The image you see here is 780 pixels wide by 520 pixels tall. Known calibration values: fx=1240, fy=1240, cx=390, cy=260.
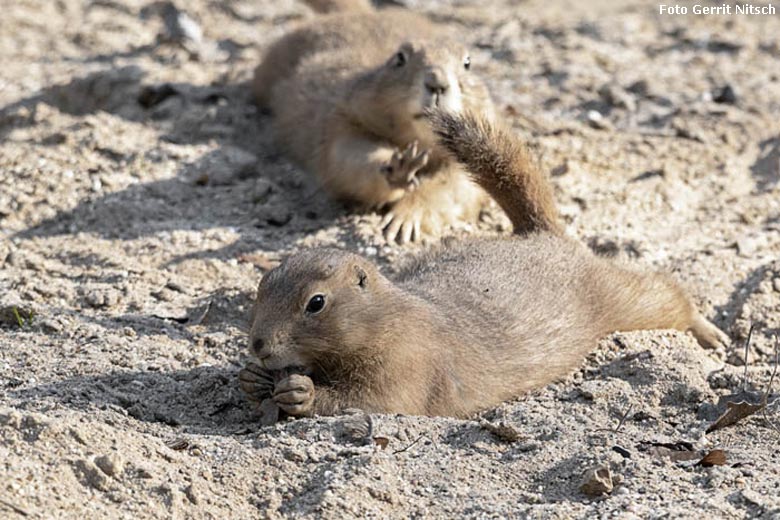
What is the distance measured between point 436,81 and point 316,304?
2.51 m

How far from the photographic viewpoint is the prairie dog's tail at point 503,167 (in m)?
5.77

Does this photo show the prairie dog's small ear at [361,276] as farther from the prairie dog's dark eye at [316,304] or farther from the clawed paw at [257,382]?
the clawed paw at [257,382]

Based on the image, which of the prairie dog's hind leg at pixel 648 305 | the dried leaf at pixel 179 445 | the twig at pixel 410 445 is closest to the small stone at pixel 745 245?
the prairie dog's hind leg at pixel 648 305

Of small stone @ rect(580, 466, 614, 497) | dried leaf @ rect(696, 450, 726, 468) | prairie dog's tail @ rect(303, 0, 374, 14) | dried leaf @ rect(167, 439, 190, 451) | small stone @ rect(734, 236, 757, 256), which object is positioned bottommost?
dried leaf @ rect(167, 439, 190, 451)

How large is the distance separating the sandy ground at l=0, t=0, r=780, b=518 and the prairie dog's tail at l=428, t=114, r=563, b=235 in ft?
2.58

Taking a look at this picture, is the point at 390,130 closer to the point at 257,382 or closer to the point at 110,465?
the point at 257,382

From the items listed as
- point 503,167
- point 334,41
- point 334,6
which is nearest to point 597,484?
point 503,167

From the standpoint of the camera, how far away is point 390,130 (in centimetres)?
738

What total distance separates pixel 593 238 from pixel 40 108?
3714mm

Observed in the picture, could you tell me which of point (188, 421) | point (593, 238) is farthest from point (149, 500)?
point (593, 238)

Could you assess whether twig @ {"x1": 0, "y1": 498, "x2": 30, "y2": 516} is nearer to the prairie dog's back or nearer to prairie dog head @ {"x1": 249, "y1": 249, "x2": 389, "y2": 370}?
prairie dog head @ {"x1": 249, "y1": 249, "x2": 389, "y2": 370}

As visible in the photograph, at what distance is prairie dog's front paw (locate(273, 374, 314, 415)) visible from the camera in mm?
4527

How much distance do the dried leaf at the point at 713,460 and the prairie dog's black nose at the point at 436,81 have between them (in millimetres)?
3091

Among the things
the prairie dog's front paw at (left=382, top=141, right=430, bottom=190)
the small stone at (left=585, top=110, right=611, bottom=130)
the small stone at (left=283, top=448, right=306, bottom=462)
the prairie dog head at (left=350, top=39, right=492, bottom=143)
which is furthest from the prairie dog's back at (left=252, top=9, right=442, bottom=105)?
→ the small stone at (left=283, top=448, right=306, bottom=462)
